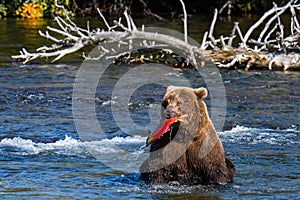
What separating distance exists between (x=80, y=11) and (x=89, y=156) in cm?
1979

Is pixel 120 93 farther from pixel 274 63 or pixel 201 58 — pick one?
pixel 274 63

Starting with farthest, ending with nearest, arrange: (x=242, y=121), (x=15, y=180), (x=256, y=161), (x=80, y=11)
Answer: (x=80, y=11) → (x=242, y=121) → (x=256, y=161) → (x=15, y=180)

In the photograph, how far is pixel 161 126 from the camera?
595 cm

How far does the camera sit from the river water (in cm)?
630

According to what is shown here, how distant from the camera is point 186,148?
19.7 feet

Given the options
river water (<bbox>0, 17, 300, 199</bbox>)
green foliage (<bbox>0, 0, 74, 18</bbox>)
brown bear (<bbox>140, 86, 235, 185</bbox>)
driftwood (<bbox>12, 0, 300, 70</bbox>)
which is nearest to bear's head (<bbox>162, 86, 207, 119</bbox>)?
brown bear (<bbox>140, 86, 235, 185</bbox>)

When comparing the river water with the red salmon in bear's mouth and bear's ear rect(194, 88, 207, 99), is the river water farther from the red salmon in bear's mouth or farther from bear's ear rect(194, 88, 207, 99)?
bear's ear rect(194, 88, 207, 99)

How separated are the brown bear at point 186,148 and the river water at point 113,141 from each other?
13cm

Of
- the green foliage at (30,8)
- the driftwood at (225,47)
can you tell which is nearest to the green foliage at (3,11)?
the green foliage at (30,8)

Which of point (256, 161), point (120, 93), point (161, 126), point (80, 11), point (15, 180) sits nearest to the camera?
point (161, 126)

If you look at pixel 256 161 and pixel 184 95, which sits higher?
pixel 184 95

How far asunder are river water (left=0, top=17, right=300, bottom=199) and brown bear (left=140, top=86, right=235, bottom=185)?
128mm

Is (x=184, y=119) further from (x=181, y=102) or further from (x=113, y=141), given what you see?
(x=113, y=141)

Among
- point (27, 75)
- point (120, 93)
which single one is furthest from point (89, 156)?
point (27, 75)
